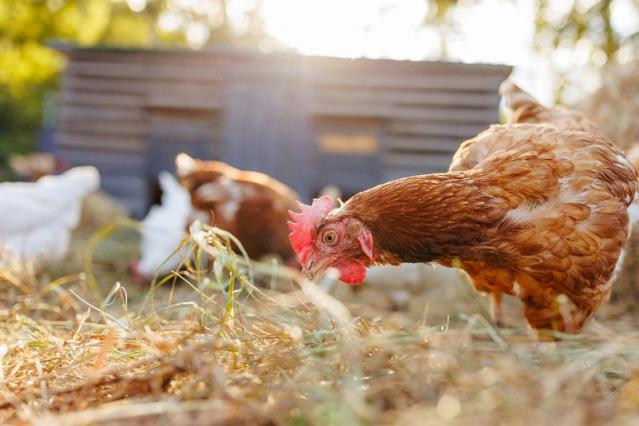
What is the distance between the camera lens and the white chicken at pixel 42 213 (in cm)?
450

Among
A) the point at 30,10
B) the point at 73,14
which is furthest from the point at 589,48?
the point at 30,10

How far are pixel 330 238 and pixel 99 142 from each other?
7.97 meters

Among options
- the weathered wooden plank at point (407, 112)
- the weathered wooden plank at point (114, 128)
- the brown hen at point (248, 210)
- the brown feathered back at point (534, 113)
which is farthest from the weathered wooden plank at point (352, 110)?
the brown feathered back at point (534, 113)

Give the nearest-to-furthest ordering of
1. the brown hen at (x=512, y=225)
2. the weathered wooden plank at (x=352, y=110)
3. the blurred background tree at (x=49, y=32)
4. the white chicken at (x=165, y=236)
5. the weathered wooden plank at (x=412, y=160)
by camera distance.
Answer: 1. the brown hen at (x=512, y=225)
2. the white chicken at (x=165, y=236)
3. the weathered wooden plank at (x=352, y=110)
4. the weathered wooden plank at (x=412, y=160)
5. the blurred background tree at (x=49, y=32)

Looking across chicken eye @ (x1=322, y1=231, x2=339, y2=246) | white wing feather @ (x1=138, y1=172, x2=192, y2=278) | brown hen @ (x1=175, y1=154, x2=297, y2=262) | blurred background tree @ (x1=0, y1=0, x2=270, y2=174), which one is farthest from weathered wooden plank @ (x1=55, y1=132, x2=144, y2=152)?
chicken eye @ (x1=322, y1=231, x2=339, y2=246)

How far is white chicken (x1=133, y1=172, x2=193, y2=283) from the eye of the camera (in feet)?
15.8

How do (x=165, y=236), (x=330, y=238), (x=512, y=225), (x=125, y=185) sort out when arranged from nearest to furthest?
(x=512, y=225) → (x=330, y=238) → (x=165, y=236) → (x=125, y=185)

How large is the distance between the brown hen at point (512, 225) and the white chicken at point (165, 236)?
2.71 metres

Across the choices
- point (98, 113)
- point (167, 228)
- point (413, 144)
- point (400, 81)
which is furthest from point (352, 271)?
point (98, 113)

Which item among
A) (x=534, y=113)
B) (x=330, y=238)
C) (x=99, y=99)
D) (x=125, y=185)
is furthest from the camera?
(x=99, y=99)

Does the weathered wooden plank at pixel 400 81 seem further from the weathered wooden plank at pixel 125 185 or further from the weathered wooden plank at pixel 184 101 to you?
the weathered wooden plank at pixel 125 185

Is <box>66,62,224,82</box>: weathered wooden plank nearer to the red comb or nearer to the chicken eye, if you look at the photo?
the red comb

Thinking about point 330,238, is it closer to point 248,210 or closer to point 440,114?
point 248,210

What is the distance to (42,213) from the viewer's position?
188 inches
